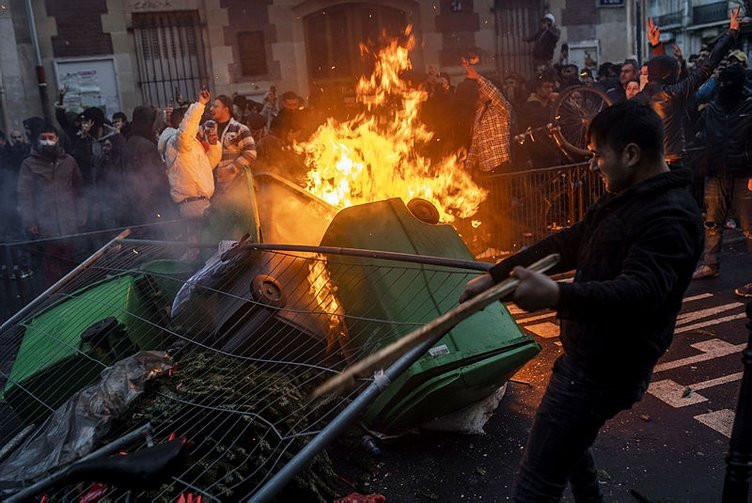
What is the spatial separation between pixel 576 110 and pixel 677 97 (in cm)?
152

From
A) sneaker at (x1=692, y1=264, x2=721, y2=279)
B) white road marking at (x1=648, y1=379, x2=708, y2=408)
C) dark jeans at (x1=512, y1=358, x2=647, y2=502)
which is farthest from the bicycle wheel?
dark jeans at (x1=512, y1=358, x2=647, y2=502)

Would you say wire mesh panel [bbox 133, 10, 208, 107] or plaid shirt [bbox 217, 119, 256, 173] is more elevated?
wire mesh panel [bbox 133, 10, 208, 107]

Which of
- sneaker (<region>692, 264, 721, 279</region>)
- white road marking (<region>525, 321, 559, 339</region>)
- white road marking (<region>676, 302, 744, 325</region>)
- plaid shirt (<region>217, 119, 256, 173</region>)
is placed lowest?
white road marking (<region>676, 302, 744, 325</region>)

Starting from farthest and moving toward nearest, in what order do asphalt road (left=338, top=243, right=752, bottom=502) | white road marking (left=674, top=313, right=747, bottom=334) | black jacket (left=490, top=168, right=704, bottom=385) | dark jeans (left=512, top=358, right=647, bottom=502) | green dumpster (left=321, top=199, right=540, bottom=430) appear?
white road marking (left=674, top=313, right=747, bottom=334) → green dumpster (left=321, top=199, right=540, bottom=430) → asphalt road (left=338, top=243, right=752, bottom=502) → dark jeans (left=512, top=358, right=647, bottom=502) → black jacket (left=490, top=168, right=704, bottom=385)

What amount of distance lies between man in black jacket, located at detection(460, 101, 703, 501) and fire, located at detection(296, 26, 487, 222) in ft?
10.8

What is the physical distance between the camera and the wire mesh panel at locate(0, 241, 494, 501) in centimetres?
340

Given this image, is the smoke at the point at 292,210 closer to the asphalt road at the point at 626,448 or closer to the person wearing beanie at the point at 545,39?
the asphalt road at the point at 626,448

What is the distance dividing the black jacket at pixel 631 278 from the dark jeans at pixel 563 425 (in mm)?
62

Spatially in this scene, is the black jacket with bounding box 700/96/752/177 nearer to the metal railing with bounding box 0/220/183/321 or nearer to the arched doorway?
the metal railing with bounding box 0/220/183/321

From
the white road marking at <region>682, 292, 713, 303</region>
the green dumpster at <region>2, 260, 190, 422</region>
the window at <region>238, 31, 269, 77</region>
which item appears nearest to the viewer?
the green dumpster at <region>2, 260, 190, 422</region>

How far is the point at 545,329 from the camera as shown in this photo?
598 cm

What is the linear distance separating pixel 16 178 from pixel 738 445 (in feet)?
32.3

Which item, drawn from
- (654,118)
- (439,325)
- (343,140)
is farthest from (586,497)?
(343,140)

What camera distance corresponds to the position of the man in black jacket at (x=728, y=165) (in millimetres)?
7215
